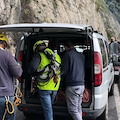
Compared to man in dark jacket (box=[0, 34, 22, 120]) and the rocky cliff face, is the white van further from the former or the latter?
the rocky cliff face

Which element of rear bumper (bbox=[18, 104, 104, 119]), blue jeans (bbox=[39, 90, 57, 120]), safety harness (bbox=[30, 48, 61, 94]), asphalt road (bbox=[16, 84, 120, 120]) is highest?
safety harness (bbox=[30, 48, 61, 94])

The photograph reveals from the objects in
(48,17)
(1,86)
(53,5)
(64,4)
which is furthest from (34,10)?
(1,86)

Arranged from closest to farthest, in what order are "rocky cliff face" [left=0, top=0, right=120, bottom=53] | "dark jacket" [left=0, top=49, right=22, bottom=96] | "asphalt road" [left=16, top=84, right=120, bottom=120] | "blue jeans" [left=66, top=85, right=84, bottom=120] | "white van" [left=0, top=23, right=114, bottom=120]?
"dark jacket" [left=0, top=49, right=22, bottom=96], "white van" [left=0, top=23, right=114, bottom=120], "blue jeans" [left=66, top=85, right=84, bottom=120], "asphalt road" [left=16, top=84, right=120, bottom=120], "rocky cliff face" [left=0, top=0, right=120, bottom=53]

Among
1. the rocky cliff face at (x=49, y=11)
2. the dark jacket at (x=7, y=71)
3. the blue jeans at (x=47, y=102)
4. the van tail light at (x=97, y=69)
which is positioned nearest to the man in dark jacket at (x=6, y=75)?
the dark jacket at (x=7, y=71)

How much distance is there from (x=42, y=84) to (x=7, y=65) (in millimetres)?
1176

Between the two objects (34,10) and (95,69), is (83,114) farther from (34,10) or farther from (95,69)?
(34,10)

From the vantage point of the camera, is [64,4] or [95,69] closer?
[95,69]

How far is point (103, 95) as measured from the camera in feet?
13.8

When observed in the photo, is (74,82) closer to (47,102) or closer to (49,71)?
(49,71)

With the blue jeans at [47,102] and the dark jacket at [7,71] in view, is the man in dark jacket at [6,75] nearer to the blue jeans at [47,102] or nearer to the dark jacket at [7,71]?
the dark jacket at [7,71]

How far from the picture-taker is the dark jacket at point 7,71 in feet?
9.58

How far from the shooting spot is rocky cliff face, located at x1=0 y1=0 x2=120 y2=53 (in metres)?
12.5

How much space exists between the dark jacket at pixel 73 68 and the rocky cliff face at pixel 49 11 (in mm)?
8374

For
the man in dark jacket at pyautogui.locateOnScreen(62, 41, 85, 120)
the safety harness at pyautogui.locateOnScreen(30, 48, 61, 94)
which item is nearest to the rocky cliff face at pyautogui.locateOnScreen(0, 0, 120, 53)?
the safety harness at pyautogui.locateOnScreen(30, 48, 61, 94)
